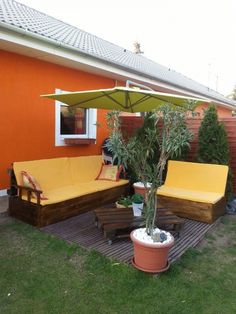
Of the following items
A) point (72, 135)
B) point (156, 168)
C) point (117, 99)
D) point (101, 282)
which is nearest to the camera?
point (101, 282)

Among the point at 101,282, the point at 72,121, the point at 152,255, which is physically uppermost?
the point at 72,121

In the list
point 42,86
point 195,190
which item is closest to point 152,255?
point 195,190

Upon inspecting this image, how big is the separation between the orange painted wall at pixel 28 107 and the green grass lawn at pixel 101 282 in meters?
Result: 2.58

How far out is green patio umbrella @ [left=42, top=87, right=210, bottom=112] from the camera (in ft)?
14.0

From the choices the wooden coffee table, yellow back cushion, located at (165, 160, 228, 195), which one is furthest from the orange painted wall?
yellow back cushion, located at (165, 160, 228, 195)

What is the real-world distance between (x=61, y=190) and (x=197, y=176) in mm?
2693

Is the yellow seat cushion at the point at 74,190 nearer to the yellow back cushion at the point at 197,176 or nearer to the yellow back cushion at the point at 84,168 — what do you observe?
the yellow back cushion at the point at 84,168

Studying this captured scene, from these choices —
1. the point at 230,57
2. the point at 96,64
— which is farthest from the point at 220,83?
the point at 96,64

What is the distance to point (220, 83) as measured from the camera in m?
51.6

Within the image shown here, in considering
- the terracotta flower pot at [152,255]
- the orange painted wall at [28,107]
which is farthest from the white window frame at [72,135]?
the terracotta flower pot at [152,255]

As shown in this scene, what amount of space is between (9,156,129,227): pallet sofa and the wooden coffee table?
67 cm

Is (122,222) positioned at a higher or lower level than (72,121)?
lower

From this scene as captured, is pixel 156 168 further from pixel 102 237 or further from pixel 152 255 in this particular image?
pixel 102 237

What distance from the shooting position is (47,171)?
5457 millimetres
